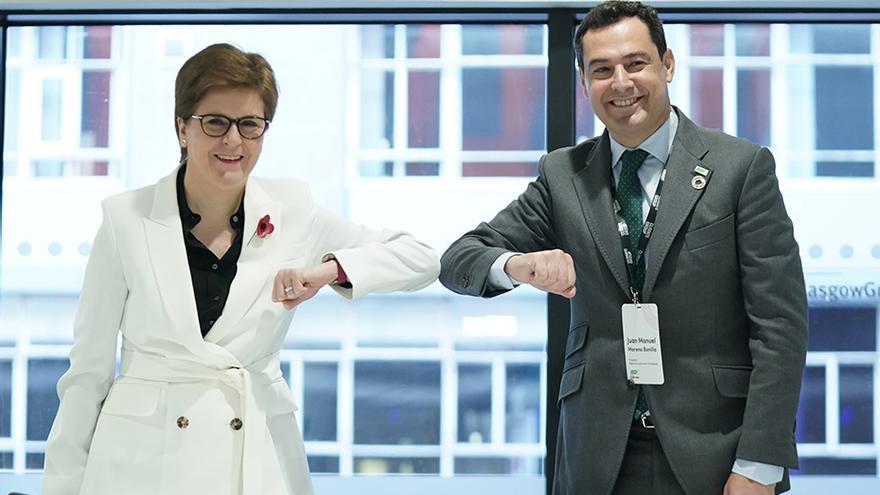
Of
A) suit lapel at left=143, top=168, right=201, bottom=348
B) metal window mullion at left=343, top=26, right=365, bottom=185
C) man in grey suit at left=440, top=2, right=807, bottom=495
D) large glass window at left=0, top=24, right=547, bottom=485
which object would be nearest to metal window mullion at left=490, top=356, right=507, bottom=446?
large glass window at left=0, top=24, right=547, bottom=485

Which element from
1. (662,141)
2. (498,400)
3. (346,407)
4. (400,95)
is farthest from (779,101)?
(346,407)

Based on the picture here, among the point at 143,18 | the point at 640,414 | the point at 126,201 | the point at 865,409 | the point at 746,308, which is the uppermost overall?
the point at 143,18

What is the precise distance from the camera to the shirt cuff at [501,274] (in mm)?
2059

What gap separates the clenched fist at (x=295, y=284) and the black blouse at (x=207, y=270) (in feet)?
0.53

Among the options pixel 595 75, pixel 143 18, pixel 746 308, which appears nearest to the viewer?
pixel 746 308

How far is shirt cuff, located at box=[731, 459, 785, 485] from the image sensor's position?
1.92 meters

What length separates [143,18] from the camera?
3.59 m

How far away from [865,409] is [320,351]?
2129 mm

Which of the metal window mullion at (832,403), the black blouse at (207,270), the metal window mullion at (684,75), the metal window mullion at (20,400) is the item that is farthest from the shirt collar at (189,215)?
the metal window mullion at (832,403)

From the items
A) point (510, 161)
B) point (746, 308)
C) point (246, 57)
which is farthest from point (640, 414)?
point (510, 161)

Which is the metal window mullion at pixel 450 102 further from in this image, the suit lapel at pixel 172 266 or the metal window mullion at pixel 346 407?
the suit lapel at pixel 172 266

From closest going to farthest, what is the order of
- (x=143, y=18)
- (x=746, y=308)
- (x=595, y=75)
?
(x=746, y=308)
(x=595, y=75)
(x=143, y=18)

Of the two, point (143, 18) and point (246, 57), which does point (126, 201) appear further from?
point (143, 18)

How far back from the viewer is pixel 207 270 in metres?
2.05
